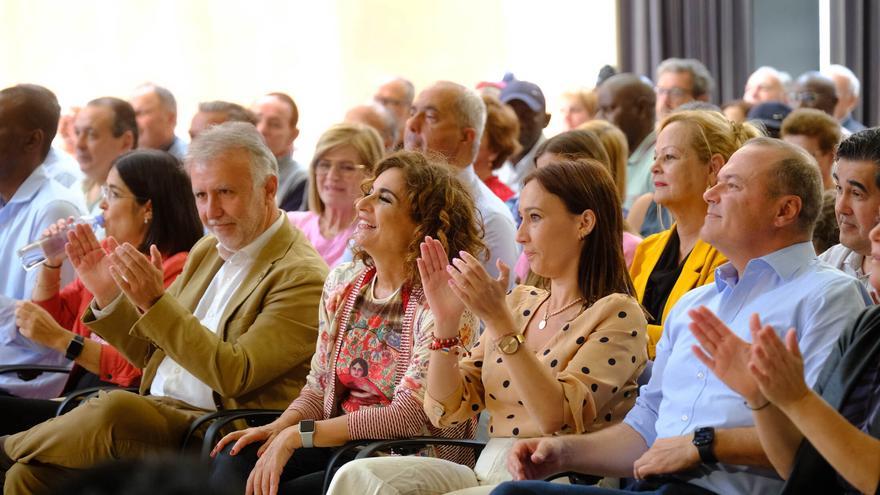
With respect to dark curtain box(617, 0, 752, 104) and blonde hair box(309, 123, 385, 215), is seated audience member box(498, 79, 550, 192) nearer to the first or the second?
blonde hair box(309, 123, 385, 215)

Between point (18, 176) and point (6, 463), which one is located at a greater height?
point (18, 176)

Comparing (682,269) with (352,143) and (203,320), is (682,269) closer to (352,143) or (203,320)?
(203,320)

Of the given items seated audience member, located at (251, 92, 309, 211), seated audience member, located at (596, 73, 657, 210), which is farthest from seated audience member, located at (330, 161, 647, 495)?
seated audience member, located at (596, 73, 657, 210)

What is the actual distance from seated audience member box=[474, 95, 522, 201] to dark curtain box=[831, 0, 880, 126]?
5014 mm

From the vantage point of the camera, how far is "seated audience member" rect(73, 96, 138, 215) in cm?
585

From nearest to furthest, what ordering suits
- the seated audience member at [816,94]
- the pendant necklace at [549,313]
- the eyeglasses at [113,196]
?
1. the pendant necklace at [549,313]
2. the eyeglasses at [113,196]
3. the seated audience member at [816,94]

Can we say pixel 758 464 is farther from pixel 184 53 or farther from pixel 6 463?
pixel 184 53

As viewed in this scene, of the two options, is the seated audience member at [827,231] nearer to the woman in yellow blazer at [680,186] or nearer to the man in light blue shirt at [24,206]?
the woman in yellow blazer at [680,186]

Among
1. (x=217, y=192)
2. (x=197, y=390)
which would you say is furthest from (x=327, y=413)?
(x=217, y=192)

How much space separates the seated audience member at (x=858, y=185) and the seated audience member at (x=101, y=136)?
3.97 m

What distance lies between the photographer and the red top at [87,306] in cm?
388

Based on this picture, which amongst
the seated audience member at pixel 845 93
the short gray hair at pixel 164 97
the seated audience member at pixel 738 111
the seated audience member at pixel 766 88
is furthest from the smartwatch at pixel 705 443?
the seated audience member at pixel 845 93

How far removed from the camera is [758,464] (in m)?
2.30

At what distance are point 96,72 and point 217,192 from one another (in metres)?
5.79
